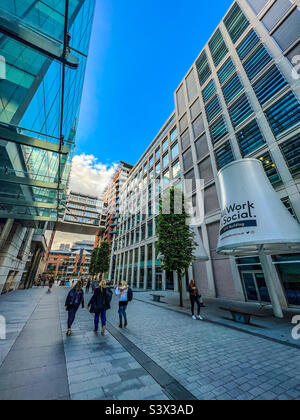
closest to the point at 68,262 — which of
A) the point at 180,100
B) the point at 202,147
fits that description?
the point at 180,100

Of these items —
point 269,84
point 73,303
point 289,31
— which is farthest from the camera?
point 269,84

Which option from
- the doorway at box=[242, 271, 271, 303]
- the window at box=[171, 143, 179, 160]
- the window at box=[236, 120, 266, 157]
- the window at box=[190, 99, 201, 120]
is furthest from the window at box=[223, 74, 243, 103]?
the doorway at box=[242, 271, 271, 303]

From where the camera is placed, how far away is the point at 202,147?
20062mm

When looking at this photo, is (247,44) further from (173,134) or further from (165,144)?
(165,144)

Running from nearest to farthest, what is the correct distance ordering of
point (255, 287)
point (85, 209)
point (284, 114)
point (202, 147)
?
point (284, 114), point (255, 287), point (202, 147), point (85, 209)

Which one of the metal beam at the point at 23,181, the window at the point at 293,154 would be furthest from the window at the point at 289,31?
the metal beam at the point at 23,181

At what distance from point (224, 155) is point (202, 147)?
4.19 m

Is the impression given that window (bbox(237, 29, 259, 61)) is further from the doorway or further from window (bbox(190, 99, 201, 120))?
the doorway

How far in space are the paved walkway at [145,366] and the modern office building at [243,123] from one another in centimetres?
860

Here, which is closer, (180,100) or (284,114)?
(284,114)

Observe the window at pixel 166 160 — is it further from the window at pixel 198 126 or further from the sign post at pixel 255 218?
the sign post at pixel 255 218

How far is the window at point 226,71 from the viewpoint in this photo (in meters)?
17.7
